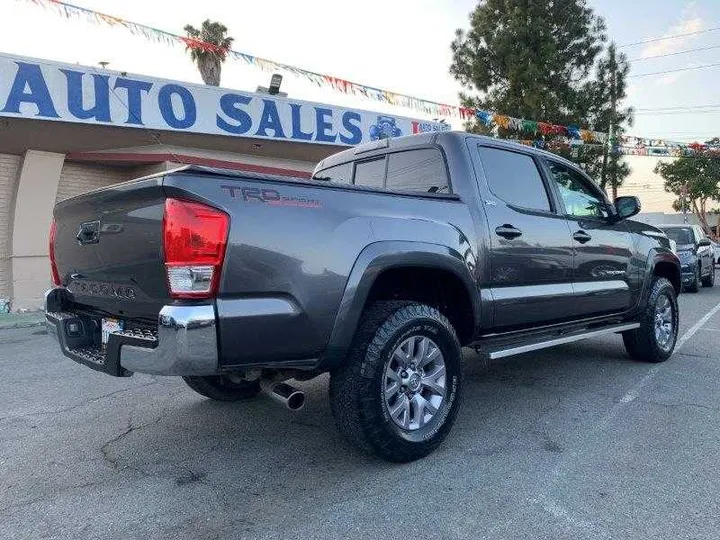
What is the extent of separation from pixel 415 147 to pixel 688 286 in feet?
39.2

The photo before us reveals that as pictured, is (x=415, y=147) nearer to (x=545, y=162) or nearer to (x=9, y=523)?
(x=545, y=162)

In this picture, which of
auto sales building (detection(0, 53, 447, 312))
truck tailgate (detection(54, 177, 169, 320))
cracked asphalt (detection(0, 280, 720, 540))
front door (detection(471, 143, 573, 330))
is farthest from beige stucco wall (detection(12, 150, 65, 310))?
front door (detection(471, 143, 573, 330))

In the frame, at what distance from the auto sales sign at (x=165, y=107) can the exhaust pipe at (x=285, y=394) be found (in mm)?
8290

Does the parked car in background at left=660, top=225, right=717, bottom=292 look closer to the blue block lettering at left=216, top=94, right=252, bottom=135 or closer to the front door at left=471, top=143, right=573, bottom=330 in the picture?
the front door at left=471, top=143, right=573, bottom=330

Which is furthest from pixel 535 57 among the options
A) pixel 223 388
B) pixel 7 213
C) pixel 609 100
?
pixel 223 388

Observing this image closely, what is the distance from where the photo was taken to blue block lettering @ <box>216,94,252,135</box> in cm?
1145

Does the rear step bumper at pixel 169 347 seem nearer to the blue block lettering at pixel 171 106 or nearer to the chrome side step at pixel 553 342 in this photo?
the chrome side step at pixel 553 342

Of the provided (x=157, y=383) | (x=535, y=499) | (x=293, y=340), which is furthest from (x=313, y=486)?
(x=157, y=383)

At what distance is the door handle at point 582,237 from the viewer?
4637 millimetres

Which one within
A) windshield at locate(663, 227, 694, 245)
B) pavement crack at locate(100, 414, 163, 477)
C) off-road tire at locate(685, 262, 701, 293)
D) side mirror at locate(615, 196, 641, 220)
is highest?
side mirror at locate(615, 196, 641, 220)

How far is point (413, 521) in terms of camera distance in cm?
264

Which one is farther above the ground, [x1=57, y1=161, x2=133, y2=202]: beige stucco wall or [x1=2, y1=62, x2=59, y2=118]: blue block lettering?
[x1=2, y1=62, x2=59, y2=118]: blue block lettering

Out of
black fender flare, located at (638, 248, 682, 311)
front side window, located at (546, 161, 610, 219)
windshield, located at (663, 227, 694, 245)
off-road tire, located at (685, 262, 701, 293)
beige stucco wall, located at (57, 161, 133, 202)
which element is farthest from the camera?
windshield, located at (663, 227, 694, 245)

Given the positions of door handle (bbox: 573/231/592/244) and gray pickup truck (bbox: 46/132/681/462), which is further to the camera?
door handle (bbox: 573/231/592/244)
